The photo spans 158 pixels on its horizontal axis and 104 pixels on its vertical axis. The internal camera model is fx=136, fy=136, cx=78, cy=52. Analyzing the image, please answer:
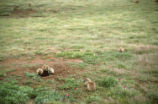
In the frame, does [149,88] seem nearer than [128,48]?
Yes

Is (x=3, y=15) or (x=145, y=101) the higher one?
(x=3, y=15)

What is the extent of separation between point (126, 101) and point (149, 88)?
4.25 ft

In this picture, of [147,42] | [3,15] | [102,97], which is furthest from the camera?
[3,15]

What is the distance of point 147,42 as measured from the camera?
10.4 meters

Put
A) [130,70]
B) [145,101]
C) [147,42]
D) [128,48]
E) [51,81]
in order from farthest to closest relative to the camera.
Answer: [147,42] → [128,48] → [130,70] → [51,81] → [145,101]

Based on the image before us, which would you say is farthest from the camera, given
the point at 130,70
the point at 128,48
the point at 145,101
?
the point at 128,48

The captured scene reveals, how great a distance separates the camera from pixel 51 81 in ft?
16.8

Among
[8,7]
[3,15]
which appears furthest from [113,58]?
[8,7]

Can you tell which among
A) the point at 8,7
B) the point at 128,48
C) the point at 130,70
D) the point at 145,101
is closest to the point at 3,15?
the point at 8,7

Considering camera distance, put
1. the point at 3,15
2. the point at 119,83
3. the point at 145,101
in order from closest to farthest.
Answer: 1. the point at 145,101
2. the point at 119,83
3. the point at 3,15

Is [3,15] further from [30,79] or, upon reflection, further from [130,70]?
[130,70]

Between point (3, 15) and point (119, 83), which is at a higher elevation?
point (3, 15)

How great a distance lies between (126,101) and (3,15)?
27.1m

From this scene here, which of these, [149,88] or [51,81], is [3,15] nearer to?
[51,81]
